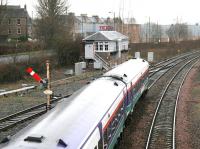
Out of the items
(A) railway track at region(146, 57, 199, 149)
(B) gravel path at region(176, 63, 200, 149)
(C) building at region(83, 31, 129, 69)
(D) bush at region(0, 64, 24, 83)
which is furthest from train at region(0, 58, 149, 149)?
(C) building at region(83, 31, 129, 69)

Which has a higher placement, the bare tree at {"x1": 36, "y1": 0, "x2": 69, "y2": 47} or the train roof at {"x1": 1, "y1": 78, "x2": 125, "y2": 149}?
the bare tree at {"x1": 36, "y1": 0, "x2": 69, "y2": 47}

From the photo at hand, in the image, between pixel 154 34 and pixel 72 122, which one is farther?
pixel 154 34

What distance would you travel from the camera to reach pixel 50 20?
56.6 meters

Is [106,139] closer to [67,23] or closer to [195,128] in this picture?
[195,128]

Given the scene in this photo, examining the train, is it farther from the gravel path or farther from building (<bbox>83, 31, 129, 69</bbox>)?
building (<bbox>83, 31, 129, 69</bbox>)

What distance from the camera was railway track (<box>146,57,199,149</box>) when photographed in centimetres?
1521

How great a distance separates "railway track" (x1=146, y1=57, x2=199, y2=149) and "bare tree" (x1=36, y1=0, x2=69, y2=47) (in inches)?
1208

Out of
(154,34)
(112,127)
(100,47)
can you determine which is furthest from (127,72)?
(154,34)

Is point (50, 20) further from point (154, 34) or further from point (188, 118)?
point (154, 34)

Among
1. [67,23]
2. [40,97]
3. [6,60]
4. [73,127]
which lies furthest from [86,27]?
[73,127]

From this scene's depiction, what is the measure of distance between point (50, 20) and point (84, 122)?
49.2 m

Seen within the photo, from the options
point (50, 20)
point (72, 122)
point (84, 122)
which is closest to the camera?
point (72, 122)

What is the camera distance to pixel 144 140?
15.5 m

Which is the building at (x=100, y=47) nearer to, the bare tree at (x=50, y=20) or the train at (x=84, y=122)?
the bare tree at (x=50, y=20)
